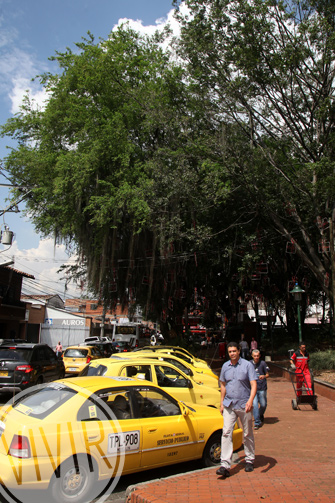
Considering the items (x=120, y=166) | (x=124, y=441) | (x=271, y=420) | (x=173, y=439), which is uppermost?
(x=120, y=166)

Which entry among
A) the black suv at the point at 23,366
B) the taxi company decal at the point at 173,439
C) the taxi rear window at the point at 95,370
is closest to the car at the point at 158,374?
the taxi rear window at the point at 95,370

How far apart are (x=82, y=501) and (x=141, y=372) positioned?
3.66 m

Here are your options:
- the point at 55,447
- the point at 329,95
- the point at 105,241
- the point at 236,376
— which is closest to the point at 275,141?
the point at 329,95

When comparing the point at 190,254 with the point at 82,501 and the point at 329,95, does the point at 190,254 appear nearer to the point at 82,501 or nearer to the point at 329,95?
the point at 329,95

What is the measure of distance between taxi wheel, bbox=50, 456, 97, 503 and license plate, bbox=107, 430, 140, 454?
30cm

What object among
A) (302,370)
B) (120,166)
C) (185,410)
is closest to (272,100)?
(120,166)

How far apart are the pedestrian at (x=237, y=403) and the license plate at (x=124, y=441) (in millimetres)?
1114

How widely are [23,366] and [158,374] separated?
4896 millimetres

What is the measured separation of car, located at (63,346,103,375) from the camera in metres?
17.2

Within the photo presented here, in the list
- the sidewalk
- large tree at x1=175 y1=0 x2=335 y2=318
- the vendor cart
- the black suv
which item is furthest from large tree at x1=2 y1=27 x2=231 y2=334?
the sidewalk

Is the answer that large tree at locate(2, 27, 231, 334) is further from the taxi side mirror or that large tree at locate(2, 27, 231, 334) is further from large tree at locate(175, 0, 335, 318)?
the taxi side mirror

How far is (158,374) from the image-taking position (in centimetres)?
834

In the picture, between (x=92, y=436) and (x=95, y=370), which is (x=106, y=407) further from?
(x=95, y=370)

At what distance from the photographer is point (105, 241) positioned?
66.1 ft
